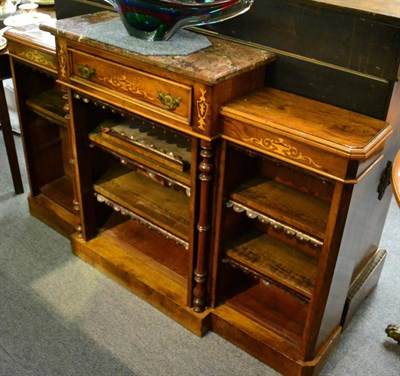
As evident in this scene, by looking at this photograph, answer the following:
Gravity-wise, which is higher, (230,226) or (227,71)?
(227,71)

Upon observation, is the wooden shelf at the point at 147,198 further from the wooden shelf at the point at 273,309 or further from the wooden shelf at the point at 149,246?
the wooden shelf at the point at 273,309

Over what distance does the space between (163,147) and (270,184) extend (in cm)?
37

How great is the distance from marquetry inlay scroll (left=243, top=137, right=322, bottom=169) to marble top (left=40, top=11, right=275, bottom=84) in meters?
0.19

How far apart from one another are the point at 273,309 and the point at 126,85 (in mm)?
882

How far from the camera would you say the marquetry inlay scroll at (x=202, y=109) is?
1.38m

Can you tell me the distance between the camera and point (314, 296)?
1.50m

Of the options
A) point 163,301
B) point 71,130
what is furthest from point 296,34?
point 163,301

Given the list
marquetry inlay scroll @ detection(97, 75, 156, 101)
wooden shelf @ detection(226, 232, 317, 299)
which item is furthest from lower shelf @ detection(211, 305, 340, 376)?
marquetry inlay scroll @ detection(97, 75, 156, 101)

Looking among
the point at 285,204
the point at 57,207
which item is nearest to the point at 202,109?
the point at 285,204

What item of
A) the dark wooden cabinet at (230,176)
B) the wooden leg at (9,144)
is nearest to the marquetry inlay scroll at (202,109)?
the dark wooden cabinet at (230,176)

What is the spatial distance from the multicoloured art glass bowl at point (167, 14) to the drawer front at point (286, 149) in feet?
0.99

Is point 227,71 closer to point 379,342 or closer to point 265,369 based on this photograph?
point 265,369

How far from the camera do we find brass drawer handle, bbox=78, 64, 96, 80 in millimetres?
1619

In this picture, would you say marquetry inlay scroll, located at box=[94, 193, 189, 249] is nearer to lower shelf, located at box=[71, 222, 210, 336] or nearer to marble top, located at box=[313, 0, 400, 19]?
lower shelf, located at box=[71, 222, 210, 336]
